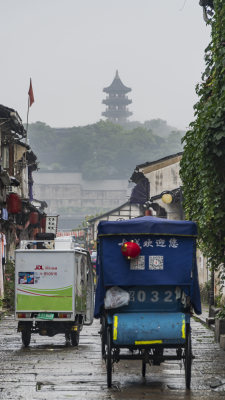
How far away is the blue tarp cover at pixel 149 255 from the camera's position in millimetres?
12125

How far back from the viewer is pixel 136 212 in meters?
76.9

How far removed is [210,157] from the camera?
1493 centimetres

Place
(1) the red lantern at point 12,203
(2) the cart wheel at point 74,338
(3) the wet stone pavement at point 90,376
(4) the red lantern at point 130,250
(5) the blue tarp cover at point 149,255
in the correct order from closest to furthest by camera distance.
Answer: (3) the wet stone pavement at point 90,376, (4) the red lantern at point 130,250, (5) the blue tarp cover at point 149,255, (2) the cart wheel at point 74,338, (1) the red lantern at point 12,203

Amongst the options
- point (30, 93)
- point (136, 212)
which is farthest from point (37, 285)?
point (136, 212)

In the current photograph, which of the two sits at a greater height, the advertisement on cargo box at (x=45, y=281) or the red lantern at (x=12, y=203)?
the red lantern at (x=12, y=203)

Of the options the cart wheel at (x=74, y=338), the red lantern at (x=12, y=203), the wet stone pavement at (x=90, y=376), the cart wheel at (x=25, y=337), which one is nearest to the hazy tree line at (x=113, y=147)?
the red lantern at (x=12, y=203)

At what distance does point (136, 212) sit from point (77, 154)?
122 m

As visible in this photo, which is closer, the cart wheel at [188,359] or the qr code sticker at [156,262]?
the cart wheel at [188,359]

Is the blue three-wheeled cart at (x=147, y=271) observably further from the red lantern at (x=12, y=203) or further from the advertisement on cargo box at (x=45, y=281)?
the red lantern at (x=12, y=203)

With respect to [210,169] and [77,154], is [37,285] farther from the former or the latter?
[77,154]

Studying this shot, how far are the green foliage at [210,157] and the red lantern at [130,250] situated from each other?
11.0 ft

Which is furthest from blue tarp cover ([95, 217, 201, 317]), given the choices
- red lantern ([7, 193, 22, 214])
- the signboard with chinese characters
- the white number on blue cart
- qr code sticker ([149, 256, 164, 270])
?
the signboard with chinese characters

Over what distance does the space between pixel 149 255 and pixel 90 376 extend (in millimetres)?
2620

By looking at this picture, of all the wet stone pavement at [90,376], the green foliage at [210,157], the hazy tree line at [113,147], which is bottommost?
the wet stone pavement at [90,376]
